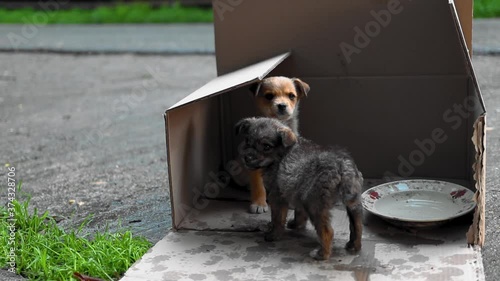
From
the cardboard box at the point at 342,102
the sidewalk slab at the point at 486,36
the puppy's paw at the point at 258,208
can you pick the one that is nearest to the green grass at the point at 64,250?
the cardboard box at the point at 342,102

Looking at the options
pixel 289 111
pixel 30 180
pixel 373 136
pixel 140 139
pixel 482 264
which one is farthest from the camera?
pixel 140 139

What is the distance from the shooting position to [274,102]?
474cm

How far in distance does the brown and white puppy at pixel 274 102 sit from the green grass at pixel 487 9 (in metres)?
8.28

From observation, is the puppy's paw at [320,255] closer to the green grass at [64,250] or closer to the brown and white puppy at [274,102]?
Answer: the brown and white puppy at [274,102]

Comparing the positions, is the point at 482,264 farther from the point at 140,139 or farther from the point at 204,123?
the point at 140,139

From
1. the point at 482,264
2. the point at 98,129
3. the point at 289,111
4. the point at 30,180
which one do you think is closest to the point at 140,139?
the point at 98,129

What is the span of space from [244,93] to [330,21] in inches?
33.3

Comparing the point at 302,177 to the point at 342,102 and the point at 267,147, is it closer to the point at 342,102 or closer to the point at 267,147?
the point at 267,147

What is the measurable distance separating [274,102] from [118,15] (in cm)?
1079

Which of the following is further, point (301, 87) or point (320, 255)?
point (301, 87)

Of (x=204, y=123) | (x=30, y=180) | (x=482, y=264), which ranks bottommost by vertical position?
(x=482, y=264)

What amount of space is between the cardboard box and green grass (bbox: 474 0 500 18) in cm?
778

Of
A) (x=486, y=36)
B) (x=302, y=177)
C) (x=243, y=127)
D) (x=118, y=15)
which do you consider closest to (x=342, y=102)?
(x=243, y=127)

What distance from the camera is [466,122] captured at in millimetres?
4965
